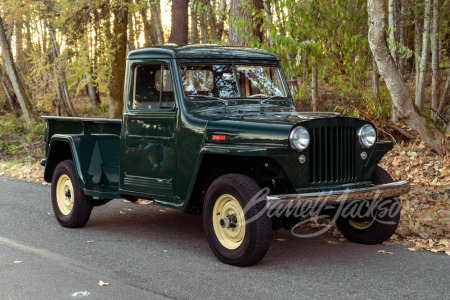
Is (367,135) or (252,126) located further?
(367,135)

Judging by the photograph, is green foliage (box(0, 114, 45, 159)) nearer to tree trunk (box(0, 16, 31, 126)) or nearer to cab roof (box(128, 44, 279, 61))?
tree trunk (box(0, 16, 31, 126))

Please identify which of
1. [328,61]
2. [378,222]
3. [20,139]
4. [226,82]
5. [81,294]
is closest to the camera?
[81,294]

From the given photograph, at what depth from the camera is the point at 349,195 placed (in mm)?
5348

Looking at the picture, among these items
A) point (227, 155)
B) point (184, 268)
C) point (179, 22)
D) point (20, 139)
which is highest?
point (179, 22)

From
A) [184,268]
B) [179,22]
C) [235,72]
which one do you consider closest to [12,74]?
[179,22]

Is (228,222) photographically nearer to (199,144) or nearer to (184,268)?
(184,268)

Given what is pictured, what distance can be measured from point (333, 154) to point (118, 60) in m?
14.4

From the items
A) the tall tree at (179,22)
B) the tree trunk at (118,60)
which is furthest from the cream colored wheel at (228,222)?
the tree trunk at (118,60)

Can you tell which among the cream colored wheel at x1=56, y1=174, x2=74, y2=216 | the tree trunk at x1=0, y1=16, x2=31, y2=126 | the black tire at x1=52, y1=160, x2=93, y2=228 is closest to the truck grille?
the black tire at x1=52, y1=160, x2=93, y2=228

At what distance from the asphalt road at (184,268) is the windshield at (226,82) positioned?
1.74 metres

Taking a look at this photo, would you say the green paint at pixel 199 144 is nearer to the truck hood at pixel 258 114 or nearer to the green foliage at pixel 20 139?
the truck hood at pixel 258 114

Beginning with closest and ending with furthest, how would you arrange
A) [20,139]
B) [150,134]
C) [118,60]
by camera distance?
[150,134], [118,60], [20,139]

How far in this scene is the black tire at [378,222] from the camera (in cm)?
605

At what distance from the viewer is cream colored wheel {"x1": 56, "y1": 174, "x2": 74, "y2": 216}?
25.2 ft
